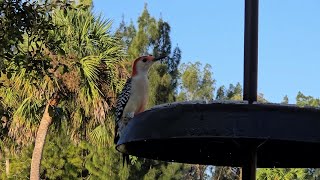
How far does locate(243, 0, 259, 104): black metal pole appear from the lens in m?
2.55

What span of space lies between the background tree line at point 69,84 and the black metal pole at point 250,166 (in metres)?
0.28

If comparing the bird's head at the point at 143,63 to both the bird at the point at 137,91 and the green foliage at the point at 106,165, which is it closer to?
the bird at the point at 137,91

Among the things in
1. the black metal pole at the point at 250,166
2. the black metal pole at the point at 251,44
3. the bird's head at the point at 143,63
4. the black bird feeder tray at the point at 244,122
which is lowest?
the black metal pole at the point at 250,166

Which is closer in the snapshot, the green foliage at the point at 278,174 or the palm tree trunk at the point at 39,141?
the palm tree trunk at the point at 39,141

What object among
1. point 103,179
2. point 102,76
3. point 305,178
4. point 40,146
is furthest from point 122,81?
point 305,178

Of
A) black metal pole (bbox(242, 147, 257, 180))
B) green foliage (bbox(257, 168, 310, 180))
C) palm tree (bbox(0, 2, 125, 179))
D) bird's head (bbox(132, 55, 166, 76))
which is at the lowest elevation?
black metal pole (bbox(242, 147, 257, 180))

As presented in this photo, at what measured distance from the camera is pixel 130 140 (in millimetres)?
2477

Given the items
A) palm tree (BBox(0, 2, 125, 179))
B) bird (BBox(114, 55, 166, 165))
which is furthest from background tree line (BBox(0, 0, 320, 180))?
bird (BBox(114, 55, 166, 165))

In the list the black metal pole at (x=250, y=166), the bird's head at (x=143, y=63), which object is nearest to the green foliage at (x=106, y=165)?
the bird's head at (x=143, y=63)

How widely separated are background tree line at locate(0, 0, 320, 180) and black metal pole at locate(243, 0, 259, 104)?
262mm

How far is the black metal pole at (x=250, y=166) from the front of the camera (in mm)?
2557

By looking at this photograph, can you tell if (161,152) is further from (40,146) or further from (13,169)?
(13,169)

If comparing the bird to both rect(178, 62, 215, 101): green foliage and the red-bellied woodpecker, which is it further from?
rect(178, 62, 215, 101): green foliage

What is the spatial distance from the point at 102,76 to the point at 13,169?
478 inches
